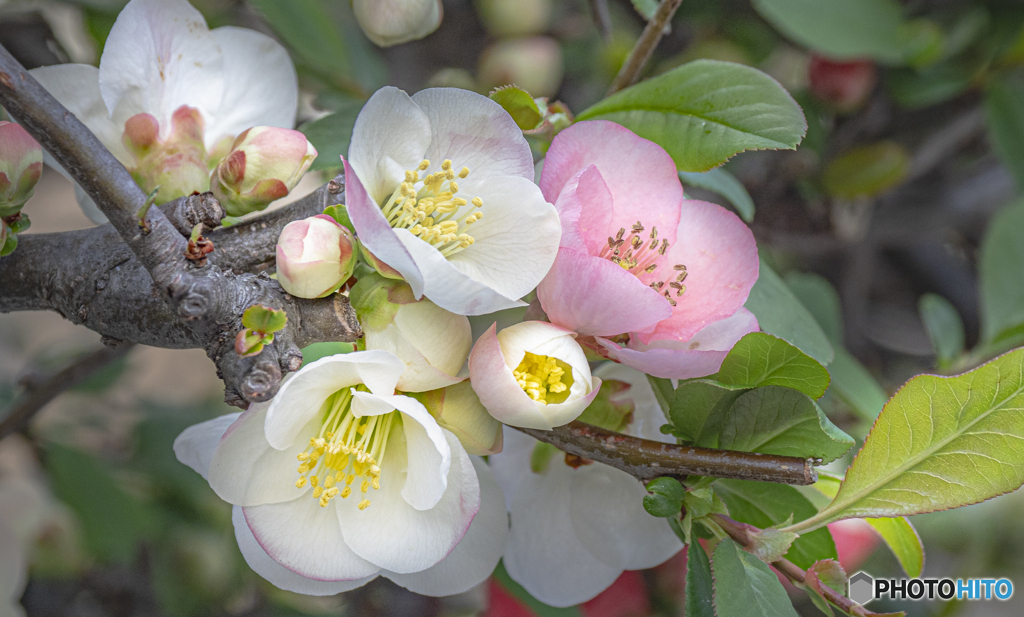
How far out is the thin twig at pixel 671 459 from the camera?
1.29 feet

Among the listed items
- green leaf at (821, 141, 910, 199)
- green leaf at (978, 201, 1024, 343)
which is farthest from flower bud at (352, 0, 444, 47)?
green leaf at (978, 201, 1024, 343)

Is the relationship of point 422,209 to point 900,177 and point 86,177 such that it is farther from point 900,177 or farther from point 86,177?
point 900,177

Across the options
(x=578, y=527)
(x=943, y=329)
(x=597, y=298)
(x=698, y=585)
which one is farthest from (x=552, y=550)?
(x=943, y=329)

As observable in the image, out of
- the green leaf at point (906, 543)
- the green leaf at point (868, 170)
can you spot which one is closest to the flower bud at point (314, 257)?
the green leaf at point (906, 543)

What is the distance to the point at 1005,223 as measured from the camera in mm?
961

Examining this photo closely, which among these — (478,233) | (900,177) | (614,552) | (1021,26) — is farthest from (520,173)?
(1021,26)

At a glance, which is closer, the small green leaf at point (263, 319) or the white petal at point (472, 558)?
the small green leaf at point (263, 319)

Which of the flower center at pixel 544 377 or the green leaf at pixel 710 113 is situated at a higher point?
the green leaf at pixel 710 113

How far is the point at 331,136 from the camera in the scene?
21.4 inches

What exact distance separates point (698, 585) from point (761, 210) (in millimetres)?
871

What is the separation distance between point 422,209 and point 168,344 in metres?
0.16

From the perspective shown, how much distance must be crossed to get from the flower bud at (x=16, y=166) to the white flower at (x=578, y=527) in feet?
1.14

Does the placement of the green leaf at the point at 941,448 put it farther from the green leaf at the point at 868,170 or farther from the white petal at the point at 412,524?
the green leaf at the point at 868,170

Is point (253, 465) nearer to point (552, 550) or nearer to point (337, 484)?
point (337, 484)
